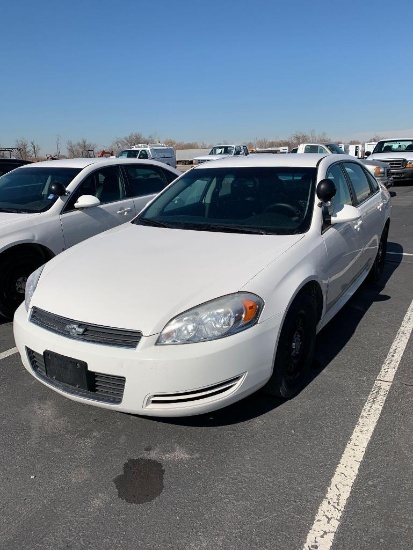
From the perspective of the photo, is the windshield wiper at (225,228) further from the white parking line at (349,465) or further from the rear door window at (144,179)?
the rear door window at (144,179)

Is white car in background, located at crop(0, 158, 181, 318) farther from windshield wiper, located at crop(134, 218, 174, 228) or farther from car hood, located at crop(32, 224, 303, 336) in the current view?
car hood, located at crop(32, 224, 303, 336)

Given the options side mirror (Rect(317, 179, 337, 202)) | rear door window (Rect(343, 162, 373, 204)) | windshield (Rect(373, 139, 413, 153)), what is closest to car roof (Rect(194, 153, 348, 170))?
rear door window (Rect(343, 162, 373, 204))

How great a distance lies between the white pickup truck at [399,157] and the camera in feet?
55.8

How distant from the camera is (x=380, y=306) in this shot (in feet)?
16.0

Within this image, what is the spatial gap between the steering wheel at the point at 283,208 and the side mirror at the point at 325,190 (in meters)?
0.20

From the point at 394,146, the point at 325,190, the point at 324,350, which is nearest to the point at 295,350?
the point at 324,350

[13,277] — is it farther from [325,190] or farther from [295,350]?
[325,190]

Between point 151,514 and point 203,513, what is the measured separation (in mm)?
243

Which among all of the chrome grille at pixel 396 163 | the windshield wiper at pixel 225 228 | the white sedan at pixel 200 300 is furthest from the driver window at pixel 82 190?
the chrome grille at pixel 396 163

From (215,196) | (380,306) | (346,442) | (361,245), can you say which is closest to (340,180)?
(361,245)

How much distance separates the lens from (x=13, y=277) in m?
4.67

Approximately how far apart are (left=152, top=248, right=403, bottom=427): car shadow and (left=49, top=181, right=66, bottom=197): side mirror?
9.99 feet

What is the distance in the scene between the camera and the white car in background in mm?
4641

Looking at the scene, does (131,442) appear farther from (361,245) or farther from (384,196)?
(384,196)
